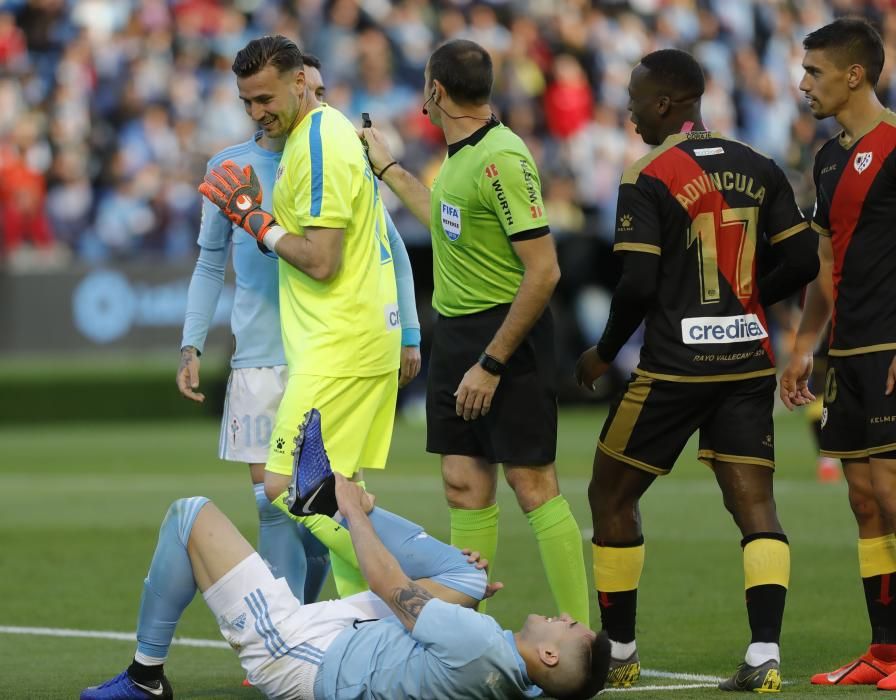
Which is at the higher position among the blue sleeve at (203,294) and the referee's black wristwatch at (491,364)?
the blue sleeve at (203,294)

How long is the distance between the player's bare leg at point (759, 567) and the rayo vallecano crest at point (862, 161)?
1.21 m

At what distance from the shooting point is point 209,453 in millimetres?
17797

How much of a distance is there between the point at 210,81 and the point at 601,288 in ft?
22.2

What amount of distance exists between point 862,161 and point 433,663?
2593 millimetres

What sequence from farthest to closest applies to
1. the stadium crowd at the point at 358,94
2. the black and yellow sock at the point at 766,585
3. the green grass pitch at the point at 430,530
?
the stadium crowd at the point at 358,94, the green grass pitch at the point at 430,530, the black and yellow sock at the point at 766,585

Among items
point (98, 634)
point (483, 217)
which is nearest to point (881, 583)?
point (483, 217)

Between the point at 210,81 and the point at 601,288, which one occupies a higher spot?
the point at 210,81

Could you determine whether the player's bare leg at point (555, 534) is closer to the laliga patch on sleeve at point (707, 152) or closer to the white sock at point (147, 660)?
the laliga patch on sleeve at point (707, 152)

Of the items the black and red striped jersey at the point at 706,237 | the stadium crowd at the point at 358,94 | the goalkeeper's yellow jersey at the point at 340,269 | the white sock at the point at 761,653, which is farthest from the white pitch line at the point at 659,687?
the stadium crowd at the point at 358,94

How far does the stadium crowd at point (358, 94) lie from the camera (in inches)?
862

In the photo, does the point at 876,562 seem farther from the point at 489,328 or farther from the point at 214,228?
the point at 214,228

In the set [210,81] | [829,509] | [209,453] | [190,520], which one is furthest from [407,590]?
[210,81]

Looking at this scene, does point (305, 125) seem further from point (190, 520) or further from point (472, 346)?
point (190, 520)

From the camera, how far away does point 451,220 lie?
7000 mm
